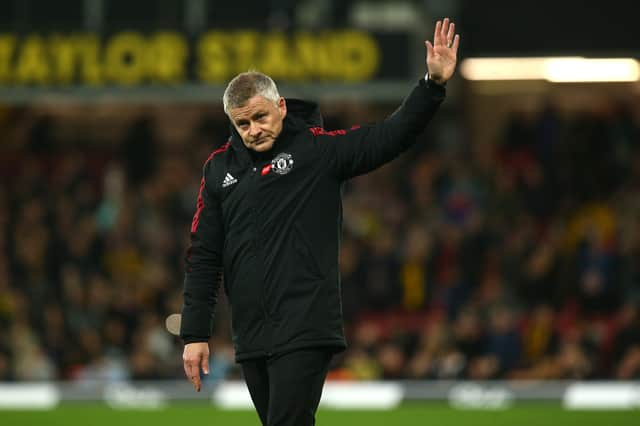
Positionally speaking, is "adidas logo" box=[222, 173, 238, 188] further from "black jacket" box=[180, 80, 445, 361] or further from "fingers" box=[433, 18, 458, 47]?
"fingers" box=[433, 18, 458, 47]

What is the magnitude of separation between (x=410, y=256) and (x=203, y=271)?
395 inches

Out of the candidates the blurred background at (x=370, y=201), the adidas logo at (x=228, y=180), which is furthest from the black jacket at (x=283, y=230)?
the blurred background at (x=370, y=201)

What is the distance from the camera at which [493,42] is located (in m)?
16.6

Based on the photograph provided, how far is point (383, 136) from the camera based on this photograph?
207 inches

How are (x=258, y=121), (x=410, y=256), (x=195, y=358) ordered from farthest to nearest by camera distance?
1. (x=410, y=256)
2. (x=195, y=358)
3. (x=258, y=121)

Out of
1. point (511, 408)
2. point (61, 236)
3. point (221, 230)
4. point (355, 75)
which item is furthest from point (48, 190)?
point (221, 230)

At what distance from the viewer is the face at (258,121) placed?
5.25m

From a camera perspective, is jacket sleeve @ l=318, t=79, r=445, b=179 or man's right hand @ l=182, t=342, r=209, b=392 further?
man's right hand @ l=182, t=342, r=209, b=392

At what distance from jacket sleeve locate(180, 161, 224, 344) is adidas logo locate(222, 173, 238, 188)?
0.27 feet

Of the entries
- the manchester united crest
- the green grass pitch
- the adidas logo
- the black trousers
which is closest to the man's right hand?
the black trousers

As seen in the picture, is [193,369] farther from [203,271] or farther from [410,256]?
[410,256]

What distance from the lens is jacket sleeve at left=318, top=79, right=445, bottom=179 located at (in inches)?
203

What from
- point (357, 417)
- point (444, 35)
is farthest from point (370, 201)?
point (444, 35)

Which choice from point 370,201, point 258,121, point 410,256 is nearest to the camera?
point 258,121
